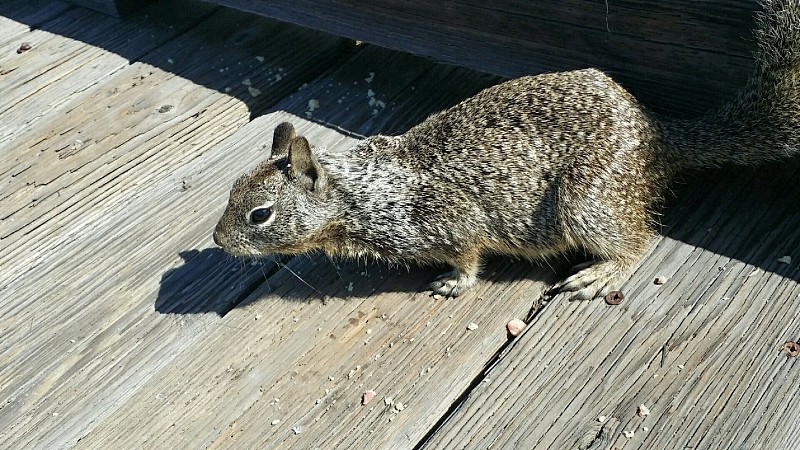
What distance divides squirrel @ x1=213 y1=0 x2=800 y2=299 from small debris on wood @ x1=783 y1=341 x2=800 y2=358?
546 mm

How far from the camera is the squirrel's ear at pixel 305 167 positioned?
301cm

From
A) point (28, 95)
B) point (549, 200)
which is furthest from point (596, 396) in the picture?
point (28, 95)

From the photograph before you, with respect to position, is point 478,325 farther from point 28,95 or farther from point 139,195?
point 28,95

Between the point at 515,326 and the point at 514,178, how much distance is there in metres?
0.57

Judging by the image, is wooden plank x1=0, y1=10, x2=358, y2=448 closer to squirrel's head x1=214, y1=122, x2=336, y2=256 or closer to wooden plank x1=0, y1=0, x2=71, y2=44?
squirrel's head x1=214, y1=122, x2=336, y2=256

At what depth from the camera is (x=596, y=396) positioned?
244 centimetres

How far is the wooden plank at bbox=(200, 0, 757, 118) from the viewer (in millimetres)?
2795

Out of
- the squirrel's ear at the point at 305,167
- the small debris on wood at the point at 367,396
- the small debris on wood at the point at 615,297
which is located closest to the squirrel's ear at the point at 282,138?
the squirrel's ear at the point at 305,167

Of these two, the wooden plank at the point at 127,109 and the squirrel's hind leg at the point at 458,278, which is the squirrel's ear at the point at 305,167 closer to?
the squirrel's hind leg at the point at 458,278

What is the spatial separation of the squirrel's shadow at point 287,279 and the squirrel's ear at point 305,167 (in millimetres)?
320

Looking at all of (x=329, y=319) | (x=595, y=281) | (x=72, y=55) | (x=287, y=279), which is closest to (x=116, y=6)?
(x=72, y=55)

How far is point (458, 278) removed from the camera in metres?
2.97

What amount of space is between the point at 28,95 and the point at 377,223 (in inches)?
83.2

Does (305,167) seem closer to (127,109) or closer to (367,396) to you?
(367,396)
